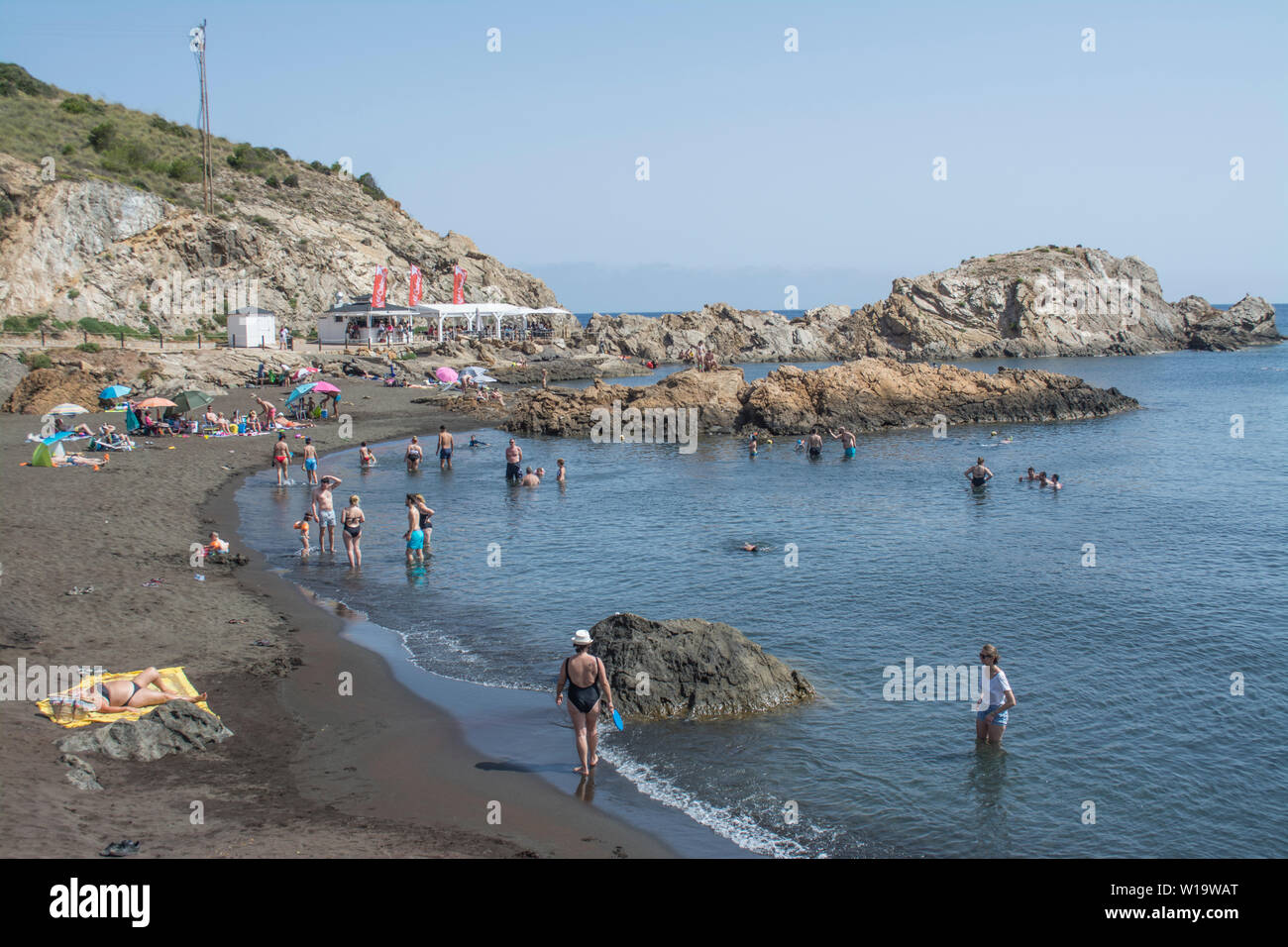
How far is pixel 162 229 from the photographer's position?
56250mm

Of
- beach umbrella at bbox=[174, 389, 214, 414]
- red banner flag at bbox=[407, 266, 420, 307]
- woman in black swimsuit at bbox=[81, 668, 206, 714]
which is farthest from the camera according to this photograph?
red banner flag at bbox=[407, 266, 420, 307]

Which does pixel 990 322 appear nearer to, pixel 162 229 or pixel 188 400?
pixel 162 229

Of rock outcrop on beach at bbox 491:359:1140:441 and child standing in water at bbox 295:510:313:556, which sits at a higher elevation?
rock outcrop on beach at bbox 491:359:1140:441

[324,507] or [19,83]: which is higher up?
[19,83]

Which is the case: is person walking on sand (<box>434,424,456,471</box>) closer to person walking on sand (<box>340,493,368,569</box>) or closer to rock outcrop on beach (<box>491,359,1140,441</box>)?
rock outcrop on beach (<box>491,359,1140,441</box>)

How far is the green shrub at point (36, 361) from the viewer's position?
3956 centimetres

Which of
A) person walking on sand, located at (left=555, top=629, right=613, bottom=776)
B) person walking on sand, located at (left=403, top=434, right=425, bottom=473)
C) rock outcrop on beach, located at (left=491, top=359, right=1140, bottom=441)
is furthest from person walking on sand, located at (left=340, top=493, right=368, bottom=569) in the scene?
rock outcrop on beach, located at (left=491, top=359, right=1140, bottom=441)

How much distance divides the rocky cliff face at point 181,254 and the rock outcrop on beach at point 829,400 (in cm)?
2356

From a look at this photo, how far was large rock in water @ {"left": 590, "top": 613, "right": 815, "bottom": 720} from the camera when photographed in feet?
41.3

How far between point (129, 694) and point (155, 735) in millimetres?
1151
